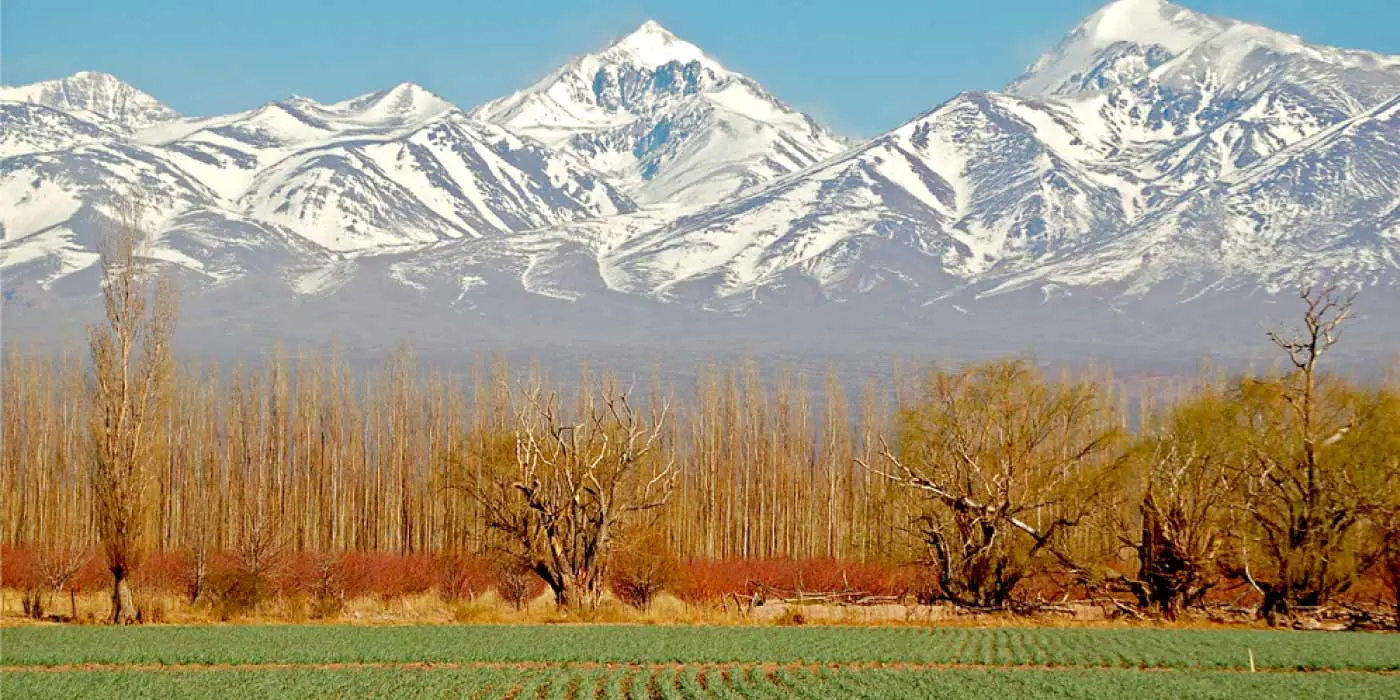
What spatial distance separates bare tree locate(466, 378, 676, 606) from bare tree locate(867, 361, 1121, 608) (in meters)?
6.60

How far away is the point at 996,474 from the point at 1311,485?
729cm

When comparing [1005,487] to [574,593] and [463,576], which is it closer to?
[574,593]

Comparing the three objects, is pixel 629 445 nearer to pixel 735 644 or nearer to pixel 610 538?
pixel 610 538

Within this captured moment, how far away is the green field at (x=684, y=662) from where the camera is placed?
2284 centimetres

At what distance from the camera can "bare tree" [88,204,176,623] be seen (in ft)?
106

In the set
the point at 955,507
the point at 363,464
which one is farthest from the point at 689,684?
the point at 363,464

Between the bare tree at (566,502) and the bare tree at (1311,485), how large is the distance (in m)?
14.3

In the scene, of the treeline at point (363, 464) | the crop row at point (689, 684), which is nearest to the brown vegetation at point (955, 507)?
the crop row at point (689, 684)

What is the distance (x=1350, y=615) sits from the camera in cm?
3547

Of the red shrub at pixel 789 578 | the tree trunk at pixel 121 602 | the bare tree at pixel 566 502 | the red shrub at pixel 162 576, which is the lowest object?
the red shrub at pixel 789 578

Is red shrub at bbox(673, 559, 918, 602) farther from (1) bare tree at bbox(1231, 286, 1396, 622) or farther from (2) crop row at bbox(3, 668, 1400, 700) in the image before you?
(2) crop row at bbox(3, 668, 1400, 700)

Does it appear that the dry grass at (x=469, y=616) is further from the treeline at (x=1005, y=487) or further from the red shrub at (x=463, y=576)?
the red shrub at (x=463, y=576)

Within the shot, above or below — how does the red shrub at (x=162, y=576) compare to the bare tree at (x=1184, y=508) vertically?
below

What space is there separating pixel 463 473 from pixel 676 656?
13910mm
